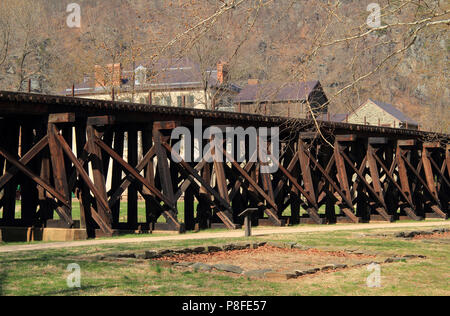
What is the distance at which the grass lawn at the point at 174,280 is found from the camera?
339 inches

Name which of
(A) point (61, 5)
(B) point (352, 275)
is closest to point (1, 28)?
(B) point (352, 275)

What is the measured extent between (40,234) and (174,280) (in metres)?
8.52

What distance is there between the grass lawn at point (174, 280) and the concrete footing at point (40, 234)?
156 inches

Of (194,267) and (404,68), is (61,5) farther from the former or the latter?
(194,267)

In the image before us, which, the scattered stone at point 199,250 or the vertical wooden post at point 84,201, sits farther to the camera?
the vertical wooden post at point 84,201

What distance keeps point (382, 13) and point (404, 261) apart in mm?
4203

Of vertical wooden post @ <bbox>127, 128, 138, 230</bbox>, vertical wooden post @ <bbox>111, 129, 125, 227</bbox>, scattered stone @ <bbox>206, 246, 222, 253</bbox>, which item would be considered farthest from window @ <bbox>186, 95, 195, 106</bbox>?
scattered stone @ <bbox>206, 246, 222, 253</bbox>

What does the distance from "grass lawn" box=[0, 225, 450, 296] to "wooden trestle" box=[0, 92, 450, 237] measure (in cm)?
482

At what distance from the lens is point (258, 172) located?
79.7 feet

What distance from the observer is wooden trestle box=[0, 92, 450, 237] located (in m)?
17.0

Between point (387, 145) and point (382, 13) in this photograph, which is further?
point (387, 145)

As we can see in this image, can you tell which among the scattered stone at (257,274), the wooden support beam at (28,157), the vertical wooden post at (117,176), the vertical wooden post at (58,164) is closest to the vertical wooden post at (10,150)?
the wooden support beam at (28,157)

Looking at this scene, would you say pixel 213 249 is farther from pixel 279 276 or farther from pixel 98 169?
pixel 98 169

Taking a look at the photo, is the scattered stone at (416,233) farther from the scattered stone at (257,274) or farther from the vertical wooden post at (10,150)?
the vertical wooden post at (10,150)
